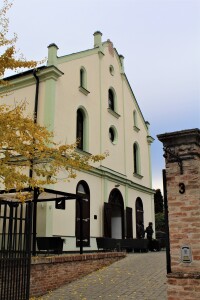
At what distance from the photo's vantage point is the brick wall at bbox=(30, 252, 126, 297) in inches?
356

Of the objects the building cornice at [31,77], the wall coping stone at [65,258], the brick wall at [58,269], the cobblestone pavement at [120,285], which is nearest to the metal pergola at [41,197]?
the wall coping stone at [65,258]

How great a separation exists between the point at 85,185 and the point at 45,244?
4.85 metres

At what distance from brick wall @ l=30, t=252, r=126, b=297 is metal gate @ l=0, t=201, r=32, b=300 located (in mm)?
1399

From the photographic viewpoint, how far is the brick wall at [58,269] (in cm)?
905

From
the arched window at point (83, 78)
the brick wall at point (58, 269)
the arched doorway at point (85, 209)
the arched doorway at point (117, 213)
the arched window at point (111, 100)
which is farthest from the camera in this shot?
the arched window at point (111, 100)

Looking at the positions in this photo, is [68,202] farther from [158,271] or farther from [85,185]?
[158,271]

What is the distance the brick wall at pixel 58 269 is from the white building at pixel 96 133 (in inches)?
109

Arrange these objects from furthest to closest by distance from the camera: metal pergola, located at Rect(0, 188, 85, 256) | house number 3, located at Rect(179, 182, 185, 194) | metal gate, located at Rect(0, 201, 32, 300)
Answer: metal pergola, located at Rect(0, 188, 85, 256)
metal gate, located at Rect(0, 201, 32, 300)
house number 3, located at Rect(179, 182, 185, 194)

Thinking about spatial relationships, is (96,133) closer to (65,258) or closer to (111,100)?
(111,100)

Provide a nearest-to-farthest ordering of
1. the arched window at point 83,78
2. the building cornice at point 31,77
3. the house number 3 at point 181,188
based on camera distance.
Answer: the house number 3 at point 181,188
the building cornice at point 31,77
the arched window at point 83,78

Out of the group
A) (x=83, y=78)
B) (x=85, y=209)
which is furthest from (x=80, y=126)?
(x=85, y=209)

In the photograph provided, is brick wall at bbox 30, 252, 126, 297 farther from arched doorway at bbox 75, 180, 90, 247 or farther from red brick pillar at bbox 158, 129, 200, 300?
red brick pillar at bbox 158, 129, 200, 300

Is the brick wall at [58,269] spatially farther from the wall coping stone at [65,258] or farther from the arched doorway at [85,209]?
the arched doorway at [85,209]

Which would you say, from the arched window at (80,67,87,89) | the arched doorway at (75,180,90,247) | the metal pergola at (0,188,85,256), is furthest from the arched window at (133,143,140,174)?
the metal pergola at (0,188,85,256)
